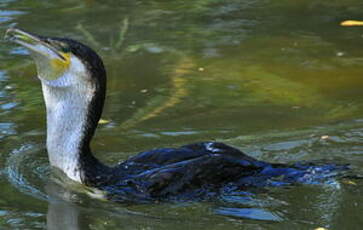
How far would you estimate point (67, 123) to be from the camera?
7.05 metres

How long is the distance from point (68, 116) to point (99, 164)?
0.44 meters

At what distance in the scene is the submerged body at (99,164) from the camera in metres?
6.82

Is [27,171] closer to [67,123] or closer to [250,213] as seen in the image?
[67,123]

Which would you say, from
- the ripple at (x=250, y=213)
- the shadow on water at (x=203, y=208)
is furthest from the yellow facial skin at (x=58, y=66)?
the ripple at (x=250, y=213)

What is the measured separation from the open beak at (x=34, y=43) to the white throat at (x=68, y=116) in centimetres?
18

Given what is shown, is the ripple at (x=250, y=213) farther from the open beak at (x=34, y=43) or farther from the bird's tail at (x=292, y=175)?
the open beak at (x=34, y=43)

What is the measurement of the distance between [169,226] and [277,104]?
10.1 feet

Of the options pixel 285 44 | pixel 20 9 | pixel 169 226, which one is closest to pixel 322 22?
pixel 285 44

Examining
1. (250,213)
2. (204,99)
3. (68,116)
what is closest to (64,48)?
(68,116)

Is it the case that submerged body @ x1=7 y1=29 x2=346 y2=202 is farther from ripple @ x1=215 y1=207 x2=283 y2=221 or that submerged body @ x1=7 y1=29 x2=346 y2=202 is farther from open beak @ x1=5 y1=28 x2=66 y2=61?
ripple @ x1=215 y1=207 x2=283 y2=221

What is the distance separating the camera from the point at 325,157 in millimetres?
7797

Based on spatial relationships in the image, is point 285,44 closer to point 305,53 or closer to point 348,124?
point 305,53

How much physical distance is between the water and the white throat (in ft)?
0.80

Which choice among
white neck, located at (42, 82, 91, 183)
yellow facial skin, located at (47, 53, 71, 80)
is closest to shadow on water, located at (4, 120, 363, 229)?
white neck, located at (42, 82, 91, 183)
